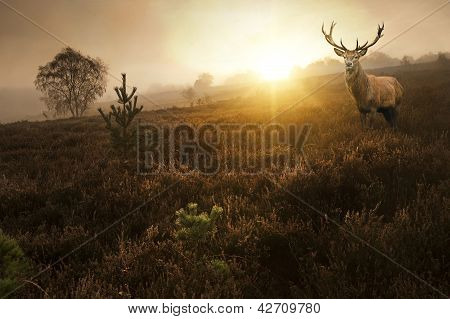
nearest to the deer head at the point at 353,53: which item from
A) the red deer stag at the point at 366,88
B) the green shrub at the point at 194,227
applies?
the red deer stag at the point at 366,88

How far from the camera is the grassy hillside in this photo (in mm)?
2969

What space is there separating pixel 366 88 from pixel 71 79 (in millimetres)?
A: 58666

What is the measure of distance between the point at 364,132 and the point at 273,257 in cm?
604

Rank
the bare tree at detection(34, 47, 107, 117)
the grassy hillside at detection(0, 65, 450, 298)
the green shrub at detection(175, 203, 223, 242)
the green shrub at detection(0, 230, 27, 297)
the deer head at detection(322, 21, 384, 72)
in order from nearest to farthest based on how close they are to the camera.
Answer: the green shrub at detection(0, 230, 27, 297), the grassy hillside at detection(0, 65, 450, 298), the green shrub at detection(175, 203, 223, 242), the deer head at detection(322, 21, 384, 72), the bare tree at detection(34, 47, 107, 117)

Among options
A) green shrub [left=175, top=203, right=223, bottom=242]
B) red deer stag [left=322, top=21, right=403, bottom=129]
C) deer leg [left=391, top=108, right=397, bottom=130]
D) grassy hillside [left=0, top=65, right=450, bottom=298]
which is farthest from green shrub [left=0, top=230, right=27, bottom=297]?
deer leg [left=391, top=108, right=397, bottom=130]

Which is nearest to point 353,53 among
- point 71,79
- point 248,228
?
point 248,228

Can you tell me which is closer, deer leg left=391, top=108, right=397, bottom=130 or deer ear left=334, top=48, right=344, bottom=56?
deer ear left=334, top=48, right=344, bottom=56

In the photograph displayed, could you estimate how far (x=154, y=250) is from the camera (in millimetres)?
3717

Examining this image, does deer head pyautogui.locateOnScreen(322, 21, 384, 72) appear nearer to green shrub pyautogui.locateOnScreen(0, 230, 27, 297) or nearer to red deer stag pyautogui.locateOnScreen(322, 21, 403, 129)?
red deer stag pyautogui.locateOnScreen(322, 21, 403, 129)

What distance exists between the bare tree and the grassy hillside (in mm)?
56076

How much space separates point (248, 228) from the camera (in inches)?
157

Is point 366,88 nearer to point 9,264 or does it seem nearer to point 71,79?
point 9,264
